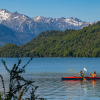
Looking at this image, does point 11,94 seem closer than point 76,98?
Yes

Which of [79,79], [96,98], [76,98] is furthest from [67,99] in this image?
[79,79]

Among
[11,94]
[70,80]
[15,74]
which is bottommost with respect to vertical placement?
[70,80]

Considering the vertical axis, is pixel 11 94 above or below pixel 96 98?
above

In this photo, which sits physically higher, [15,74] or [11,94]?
[15,74]

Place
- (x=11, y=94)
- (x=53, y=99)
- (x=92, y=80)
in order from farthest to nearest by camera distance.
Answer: (x=92, y=80)
(x=53, y=99)
(x=11, y=94)

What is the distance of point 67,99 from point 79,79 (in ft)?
70.8

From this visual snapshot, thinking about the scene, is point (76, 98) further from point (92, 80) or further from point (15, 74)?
point (92, 80)

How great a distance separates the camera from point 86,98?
28.5 metres

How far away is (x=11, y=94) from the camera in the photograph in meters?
12.5

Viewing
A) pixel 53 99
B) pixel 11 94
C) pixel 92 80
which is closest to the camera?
pixel 11 94

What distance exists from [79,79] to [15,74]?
123 ft

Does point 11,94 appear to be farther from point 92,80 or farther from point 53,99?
point 92,80

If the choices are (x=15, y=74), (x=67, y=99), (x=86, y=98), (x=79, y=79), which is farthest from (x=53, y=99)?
(x=79, y=79)

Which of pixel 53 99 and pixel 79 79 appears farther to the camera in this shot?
pixel 79 79
